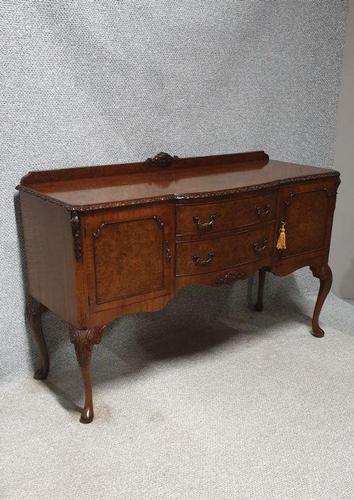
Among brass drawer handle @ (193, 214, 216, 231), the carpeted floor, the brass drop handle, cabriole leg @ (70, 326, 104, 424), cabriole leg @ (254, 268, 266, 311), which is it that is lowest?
the carpeted floor

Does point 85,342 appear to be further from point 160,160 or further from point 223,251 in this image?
point 160,160

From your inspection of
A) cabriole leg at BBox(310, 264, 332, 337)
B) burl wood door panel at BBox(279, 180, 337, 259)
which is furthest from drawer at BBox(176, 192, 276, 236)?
cabriole leg at BBox(310, 264, 332, 337)

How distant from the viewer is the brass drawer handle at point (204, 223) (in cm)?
182

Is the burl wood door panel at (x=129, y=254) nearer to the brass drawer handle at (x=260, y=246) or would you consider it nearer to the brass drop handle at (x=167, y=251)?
the brass drop handle at (x=167, y=251)

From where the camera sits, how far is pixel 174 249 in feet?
5.97

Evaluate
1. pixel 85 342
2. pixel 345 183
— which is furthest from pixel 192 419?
pixel 345 183

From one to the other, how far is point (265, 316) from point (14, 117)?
1607mm

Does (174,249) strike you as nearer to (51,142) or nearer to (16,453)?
(51,142)

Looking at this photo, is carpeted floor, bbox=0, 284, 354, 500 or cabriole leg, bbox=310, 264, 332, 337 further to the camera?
cabriole leg, bbox=310, 264, 332, 337

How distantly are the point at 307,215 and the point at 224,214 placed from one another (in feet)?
1.71

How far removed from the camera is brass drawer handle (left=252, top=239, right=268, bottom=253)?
6.70 feet

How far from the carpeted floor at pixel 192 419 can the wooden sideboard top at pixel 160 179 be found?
67cm

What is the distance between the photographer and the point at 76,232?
5.22ft

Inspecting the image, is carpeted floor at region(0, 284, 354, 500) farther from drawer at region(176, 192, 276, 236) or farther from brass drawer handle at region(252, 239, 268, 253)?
drawer at region(176, 192, 276, 236)
